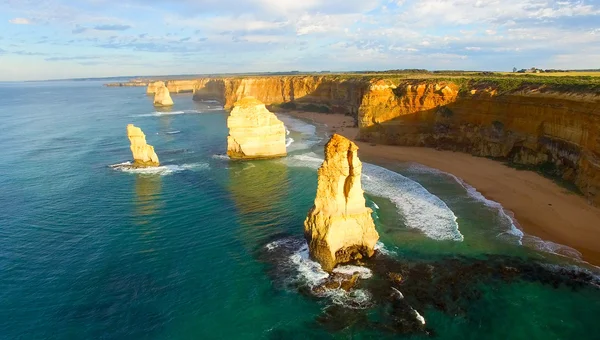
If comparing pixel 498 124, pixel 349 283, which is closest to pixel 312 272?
pixel 349 283

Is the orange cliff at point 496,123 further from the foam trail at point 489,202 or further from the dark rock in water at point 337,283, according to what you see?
the dark rock in water at point 337,283

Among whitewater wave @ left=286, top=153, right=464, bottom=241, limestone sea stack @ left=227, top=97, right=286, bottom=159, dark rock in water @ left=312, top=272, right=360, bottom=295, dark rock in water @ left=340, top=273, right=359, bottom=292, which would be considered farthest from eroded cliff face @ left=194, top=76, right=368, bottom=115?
dark rock in water @ left=340, top=273, right=359, bottom=292

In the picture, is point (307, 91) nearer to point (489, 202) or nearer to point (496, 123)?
point (496, 123)

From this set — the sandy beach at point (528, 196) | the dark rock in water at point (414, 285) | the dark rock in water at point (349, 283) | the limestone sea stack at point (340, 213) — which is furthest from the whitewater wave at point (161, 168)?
the dark rock in water at point (349, 283)

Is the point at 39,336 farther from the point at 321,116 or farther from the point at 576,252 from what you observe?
the point at 321,116

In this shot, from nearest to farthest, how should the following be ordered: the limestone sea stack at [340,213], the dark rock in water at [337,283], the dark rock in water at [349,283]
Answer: the dark rock in water at [337,283] < the dark rock in water at [349,283] < the limestone sea stack at [340,213]

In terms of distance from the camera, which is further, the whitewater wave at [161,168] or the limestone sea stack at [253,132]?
the limestone sea stack at [253,132]
